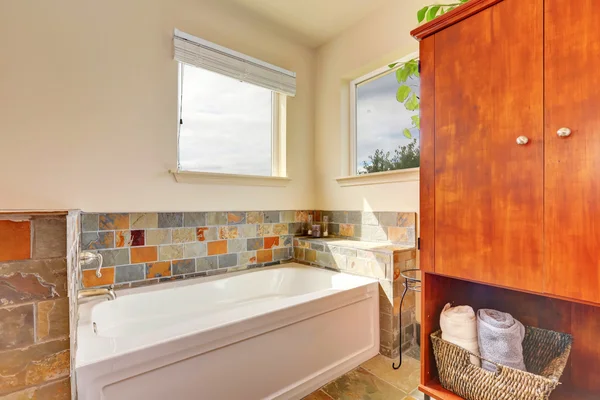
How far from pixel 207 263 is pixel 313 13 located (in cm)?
224

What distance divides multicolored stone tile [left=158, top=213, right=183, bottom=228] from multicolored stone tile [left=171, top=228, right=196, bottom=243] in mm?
42

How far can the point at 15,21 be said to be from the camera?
5.22 ft

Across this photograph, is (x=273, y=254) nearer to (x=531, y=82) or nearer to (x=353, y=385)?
(x=353, y=385)

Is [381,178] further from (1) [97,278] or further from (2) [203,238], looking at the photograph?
(1) [97,278]

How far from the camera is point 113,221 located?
1.91 meters

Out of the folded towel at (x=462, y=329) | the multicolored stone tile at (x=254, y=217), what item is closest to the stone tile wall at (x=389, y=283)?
the folded towel at (x=462, y=329)

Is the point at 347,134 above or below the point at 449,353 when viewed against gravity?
above

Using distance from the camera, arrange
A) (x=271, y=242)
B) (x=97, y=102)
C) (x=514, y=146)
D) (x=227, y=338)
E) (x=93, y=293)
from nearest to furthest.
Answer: (x=514, y=146) → (x=227, y=338) → (x=93, y=293) → (x=97, y=102) → (x=271, y=242)

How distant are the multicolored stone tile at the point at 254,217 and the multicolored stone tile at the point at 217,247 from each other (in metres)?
0.28

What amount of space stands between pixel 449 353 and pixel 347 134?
6.62 ft

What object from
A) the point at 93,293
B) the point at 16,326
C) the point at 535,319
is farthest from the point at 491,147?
the point at 93,293

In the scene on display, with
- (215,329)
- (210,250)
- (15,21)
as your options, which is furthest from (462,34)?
(15,21)

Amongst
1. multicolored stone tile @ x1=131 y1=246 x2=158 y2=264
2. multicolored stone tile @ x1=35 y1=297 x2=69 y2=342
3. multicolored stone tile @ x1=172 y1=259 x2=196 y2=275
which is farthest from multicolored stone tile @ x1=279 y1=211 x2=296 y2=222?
multicolored stone tile @ x1=35 y1=297 x2=69 y2=342

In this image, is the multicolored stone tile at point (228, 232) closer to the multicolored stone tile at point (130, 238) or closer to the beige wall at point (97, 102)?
the beige wall at point (97, 102)
